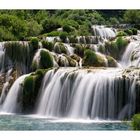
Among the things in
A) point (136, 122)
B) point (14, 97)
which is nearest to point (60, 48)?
point (14, 97)

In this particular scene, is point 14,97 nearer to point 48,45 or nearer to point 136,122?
point 48,45

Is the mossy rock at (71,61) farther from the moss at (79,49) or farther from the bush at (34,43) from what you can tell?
the bush at (34,43)

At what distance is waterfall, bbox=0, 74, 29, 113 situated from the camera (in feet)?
45.9

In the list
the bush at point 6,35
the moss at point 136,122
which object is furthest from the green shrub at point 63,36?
the moss at point 136,122

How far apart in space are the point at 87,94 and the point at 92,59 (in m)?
0.44

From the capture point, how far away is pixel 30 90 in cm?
1413

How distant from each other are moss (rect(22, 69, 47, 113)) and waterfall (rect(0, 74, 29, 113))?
7 cm

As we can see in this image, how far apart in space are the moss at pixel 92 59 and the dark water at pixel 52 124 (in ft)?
2.43

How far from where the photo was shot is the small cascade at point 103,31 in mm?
13875

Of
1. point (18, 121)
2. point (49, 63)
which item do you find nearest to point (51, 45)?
point (49, 63)
